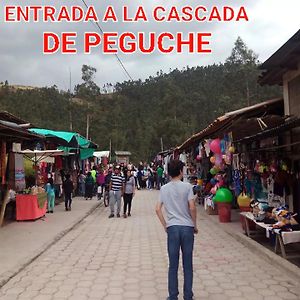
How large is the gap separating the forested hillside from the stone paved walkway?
36.5 meters

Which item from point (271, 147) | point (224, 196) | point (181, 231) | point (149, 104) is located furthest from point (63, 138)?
point (149, 104)

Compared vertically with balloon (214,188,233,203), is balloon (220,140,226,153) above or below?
above

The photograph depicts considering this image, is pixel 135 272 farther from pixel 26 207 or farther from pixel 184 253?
pixel 26 207

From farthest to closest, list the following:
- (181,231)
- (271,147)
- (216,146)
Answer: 1. (216,146)
2. (271,147)
3. (181,231)

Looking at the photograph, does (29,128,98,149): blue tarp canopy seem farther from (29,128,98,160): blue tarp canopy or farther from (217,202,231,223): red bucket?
(217,202,231,223): red bucket

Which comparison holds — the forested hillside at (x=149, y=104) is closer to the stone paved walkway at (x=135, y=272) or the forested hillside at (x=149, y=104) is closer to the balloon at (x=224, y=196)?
the balloon at (x=224, y=196)

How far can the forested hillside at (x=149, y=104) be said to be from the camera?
48.5m

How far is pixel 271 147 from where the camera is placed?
9.36m

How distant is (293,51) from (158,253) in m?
4.68

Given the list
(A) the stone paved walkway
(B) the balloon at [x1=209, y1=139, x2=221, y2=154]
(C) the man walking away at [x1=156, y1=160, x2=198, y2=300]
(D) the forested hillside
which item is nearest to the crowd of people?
(B) the balloon at [x1=209, y1=139, x2=221, y2=154]

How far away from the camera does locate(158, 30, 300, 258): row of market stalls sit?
26.6 feet

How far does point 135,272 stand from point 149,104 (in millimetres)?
58653

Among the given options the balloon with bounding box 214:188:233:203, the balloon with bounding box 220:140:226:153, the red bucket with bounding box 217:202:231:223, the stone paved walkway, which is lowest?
the stone paved walkway

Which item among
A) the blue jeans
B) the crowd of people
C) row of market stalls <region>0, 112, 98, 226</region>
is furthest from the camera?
the crowd of people
